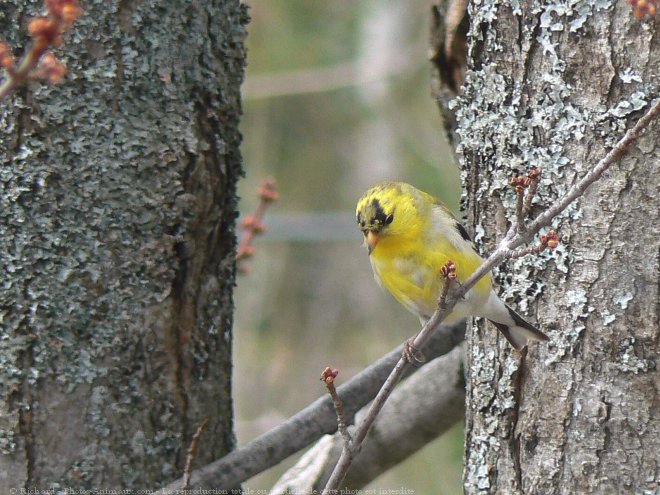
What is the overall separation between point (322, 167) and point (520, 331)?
6763 millimetres

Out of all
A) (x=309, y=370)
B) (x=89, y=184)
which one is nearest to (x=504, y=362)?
(x=89, y=184)

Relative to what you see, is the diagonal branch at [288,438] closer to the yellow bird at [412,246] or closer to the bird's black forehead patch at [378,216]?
the yellow bird at [412,246]

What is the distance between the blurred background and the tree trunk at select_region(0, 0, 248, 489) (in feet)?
13.8

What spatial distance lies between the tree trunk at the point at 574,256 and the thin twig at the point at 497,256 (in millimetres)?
391

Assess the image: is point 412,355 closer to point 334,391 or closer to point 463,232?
point 334,391

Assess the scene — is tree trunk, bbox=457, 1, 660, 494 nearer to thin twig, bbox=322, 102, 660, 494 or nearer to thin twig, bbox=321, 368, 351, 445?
thin twig, bbox=322, 102, 660, 494

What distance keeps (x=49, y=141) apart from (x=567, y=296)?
1277 mm

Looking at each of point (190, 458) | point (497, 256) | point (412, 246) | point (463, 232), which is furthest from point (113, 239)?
point (497, 256)

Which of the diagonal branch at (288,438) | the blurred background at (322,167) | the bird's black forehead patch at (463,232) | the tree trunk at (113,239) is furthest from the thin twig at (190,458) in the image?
the blurred background at (322,167)

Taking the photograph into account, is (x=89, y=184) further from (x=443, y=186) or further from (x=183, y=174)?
(x=443, y=186)

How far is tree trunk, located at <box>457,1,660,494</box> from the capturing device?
6.10 feet

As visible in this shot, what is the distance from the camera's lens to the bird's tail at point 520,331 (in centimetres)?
196

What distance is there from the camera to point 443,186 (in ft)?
22.8

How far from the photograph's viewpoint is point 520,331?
6.42 feet
